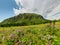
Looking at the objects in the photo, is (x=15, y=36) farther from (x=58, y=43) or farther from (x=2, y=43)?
(x=58, y=43)

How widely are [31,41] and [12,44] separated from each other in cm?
206

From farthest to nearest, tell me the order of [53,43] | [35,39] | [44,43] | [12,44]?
1. [12,44]
2. [35,39]
3. [44,43]
4. [53,43]

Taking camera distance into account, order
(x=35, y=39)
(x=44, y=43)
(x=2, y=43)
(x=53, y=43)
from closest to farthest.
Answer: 1. (x=53, y=43)
2. (x=44, y=43)
3. (x=35, y=39)
4. (x=2, y=43)

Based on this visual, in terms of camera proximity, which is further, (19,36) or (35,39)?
(19,36)

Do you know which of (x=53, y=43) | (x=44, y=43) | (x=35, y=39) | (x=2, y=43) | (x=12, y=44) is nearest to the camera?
(x=53, y=43)

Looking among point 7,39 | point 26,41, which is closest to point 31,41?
point 26,41

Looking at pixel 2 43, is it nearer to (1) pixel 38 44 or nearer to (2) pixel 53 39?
(1) pixel 38 44

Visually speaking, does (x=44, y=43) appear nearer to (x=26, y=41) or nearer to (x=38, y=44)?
(x=38, y=44)

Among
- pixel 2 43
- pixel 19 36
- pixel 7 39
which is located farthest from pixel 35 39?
pixel 2 43

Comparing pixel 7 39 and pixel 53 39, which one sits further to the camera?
pixel 7 39

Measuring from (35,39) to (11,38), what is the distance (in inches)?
82.2

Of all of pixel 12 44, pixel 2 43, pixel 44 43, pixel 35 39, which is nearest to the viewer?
pixel 44 43

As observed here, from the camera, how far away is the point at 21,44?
39.3ft

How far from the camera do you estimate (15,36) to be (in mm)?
14102
